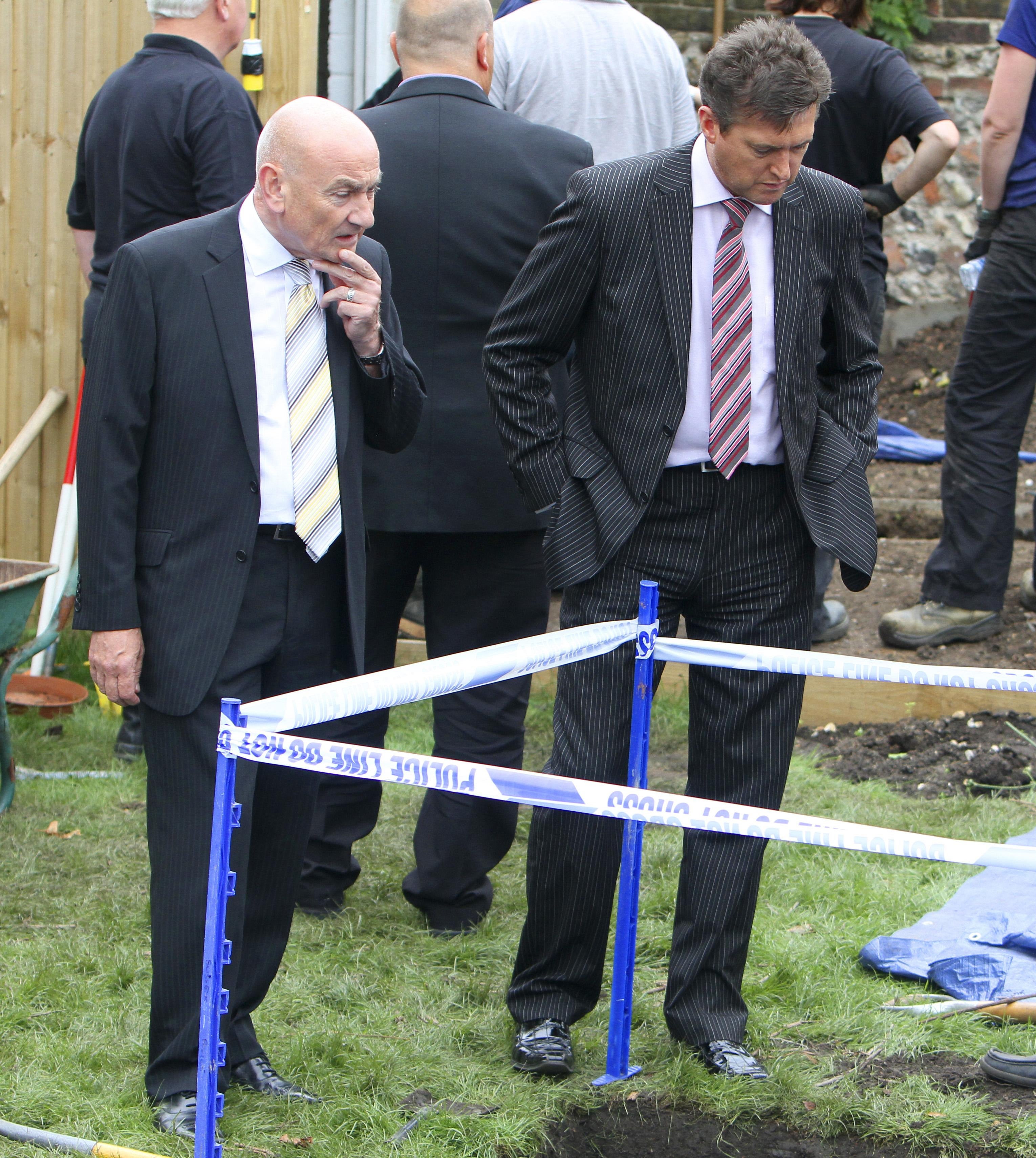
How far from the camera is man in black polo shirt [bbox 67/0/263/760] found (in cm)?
474

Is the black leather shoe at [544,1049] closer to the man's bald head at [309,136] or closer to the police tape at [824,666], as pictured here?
the police tape at [824,666]

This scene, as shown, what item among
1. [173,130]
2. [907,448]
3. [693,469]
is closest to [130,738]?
[173,130]

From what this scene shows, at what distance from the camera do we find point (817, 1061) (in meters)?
3.26

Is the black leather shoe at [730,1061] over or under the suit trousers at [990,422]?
under

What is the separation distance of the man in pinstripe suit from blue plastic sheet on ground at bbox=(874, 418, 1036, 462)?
15.6 feet

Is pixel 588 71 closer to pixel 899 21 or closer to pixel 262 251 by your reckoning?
pixel 262 251

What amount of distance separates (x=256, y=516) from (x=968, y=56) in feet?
25.9

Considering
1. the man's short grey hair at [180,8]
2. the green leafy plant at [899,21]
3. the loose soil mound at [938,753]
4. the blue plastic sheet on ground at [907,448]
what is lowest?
the loose soil mound at [938,753]

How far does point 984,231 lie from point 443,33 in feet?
8.98

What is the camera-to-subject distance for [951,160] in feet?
30.3

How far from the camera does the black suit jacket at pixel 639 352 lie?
3.06 metres

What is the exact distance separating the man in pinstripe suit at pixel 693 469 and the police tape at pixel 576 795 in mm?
803

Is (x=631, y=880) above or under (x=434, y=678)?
under

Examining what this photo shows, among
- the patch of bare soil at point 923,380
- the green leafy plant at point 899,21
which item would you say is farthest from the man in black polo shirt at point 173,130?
the green leafy plant at point 899,21
